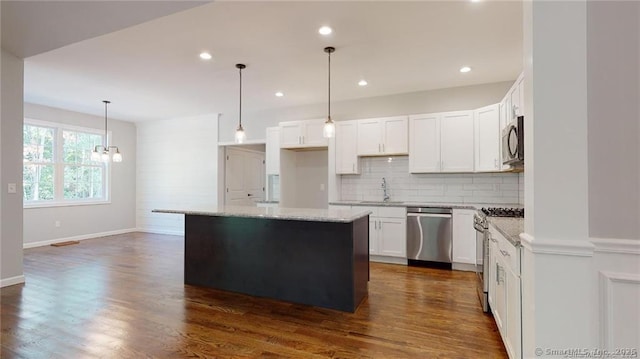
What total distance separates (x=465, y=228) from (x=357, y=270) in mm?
2008

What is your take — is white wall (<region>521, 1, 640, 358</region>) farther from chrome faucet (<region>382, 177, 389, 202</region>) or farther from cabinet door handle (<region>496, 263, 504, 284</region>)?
chrome faucet (<region>382, 177, 389, 202</region>)

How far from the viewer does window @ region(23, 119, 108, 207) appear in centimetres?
593

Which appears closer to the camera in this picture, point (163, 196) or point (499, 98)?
point (499, 98)

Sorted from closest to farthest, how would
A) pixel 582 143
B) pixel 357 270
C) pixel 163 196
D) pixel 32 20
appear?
pixel 582 143, pixel 32 20, pixel 357 270, pixel 163 196

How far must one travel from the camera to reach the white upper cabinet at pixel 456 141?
449 cm

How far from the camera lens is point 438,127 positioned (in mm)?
4652

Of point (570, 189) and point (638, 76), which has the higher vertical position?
point (638, 76)

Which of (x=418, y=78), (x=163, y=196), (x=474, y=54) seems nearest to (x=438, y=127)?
(x=418, y=78)

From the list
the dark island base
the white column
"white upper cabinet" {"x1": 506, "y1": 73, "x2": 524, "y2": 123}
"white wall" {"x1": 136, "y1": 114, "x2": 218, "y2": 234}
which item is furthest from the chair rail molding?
"white wall" {"x1": 136, "y1": 114, "x2": 218, "y2": 234}

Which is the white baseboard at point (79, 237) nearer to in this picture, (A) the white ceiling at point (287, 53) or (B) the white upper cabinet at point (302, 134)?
(A) the white ceiling at point (287, 53)

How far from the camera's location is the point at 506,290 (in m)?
2.15

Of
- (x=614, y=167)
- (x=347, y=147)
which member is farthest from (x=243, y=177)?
(x=614, y=167)

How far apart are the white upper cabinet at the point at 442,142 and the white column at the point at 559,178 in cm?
320

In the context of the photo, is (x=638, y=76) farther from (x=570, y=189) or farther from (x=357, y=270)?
(x=357, y=270)
